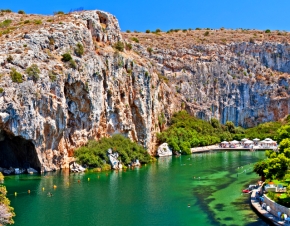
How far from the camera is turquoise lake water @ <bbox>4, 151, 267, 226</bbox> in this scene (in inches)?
1102

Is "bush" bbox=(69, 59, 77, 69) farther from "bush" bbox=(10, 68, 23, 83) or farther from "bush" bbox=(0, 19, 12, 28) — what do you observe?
"bush" bbox=(0, 19, 12, 28)

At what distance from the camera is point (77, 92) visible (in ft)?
177

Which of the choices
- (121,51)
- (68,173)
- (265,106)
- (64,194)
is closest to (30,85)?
(68,173)

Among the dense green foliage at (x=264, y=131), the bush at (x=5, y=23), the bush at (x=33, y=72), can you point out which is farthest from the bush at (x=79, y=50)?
the dense green foliage at (x=264, y=131)

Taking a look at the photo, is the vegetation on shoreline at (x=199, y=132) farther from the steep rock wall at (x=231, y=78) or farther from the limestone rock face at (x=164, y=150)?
the steep rock wall at (x=231, y=78)

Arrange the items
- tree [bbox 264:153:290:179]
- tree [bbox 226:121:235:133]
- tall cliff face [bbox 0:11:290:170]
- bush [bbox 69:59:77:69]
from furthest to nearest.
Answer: tree [bbox 226:121:235:133] < bush [bbox 69:59:77:69] < tall cliff face [bbox 0:11:290:170] < tree [bbox 264:153:290:179]

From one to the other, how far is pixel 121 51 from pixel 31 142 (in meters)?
28.6

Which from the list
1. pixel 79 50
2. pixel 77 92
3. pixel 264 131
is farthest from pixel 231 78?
pixel 77 92

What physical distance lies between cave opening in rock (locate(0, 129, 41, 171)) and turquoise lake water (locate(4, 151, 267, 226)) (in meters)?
4.20

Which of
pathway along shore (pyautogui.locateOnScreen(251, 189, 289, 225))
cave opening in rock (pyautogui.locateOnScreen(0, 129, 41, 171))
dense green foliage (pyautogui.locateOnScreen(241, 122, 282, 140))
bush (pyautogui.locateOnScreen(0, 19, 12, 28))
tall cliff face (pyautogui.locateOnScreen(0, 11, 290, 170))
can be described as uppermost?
bush (pyautogui.locateOnScreen(0, 19, 12, 28))

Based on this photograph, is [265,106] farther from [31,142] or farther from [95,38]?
[31,142]

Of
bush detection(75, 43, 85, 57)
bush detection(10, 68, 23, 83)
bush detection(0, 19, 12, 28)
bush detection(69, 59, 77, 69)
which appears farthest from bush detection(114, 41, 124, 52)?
bush detection(10, 68, 23, 83)

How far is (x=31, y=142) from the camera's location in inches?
1880

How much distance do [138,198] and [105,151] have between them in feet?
65.0
